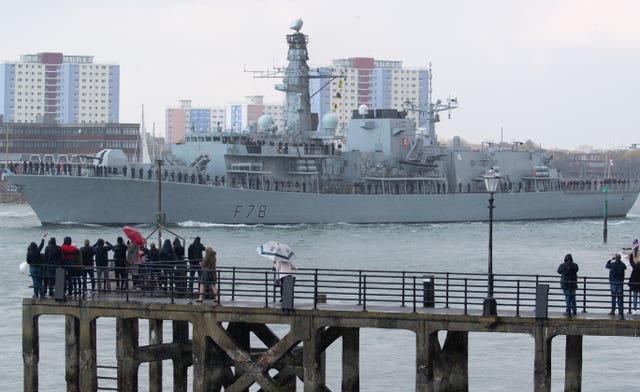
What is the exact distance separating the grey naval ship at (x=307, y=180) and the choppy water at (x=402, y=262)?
1651mm

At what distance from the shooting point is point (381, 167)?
87.3 m

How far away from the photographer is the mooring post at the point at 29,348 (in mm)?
22203

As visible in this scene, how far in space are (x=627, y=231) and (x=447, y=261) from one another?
100ft

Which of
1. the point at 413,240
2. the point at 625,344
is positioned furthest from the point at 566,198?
the point at 625,344

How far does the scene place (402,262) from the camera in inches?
2212

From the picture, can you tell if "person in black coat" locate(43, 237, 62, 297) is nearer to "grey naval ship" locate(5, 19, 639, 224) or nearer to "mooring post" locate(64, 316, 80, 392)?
"mooring post" locate(64, 316, 80, 392)

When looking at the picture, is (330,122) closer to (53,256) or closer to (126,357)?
(53,256)

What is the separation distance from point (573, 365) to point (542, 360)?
961 mm

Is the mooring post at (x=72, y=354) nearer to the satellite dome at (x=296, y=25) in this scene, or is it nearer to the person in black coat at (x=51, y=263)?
the person in black coat at (x=51, y=263)

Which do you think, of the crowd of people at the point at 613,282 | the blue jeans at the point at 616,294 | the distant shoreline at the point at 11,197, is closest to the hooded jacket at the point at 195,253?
the crowd of people at the point at 613,282

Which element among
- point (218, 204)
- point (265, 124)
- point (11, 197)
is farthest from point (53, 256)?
point (11, 197)

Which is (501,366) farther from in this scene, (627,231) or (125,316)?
(627,231)

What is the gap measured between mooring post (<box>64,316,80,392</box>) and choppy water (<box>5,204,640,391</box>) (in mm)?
5730

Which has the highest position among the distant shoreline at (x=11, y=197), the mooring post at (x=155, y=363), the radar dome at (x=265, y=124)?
the radar dome at (x=265, y=124)
